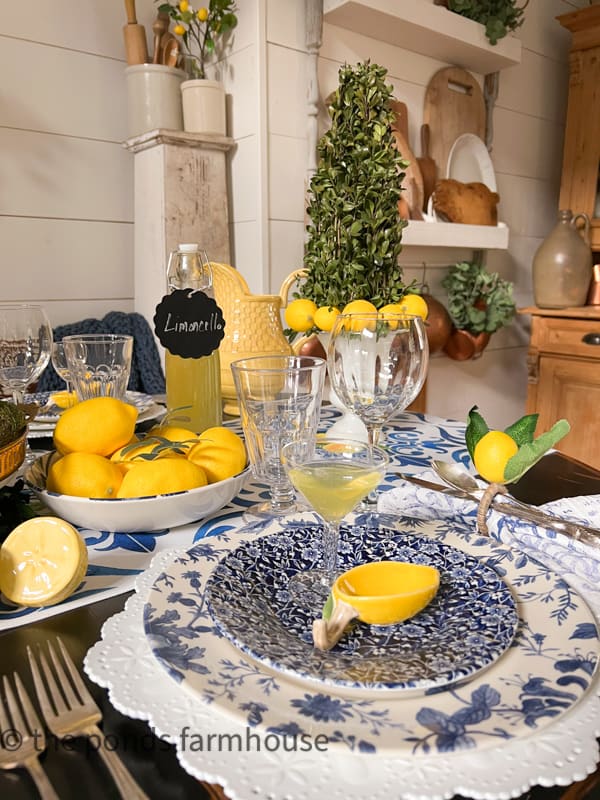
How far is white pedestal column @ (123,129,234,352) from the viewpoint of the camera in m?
1.87

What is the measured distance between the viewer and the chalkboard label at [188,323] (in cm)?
91

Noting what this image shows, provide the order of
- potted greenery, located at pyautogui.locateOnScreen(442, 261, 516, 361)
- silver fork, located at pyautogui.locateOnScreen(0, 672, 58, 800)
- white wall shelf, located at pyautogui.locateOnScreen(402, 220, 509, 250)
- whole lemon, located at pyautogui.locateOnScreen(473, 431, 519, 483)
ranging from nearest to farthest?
silver fork, located at pyautogui.locateOnScreen(0, 672, 58, 800) < whole lemon, located at pyautogui.locateOnScreen(473, 431, 519, 483) < white wall shelf, located at pyautogui.locateOnScreen(402, 220, 509, 250) < potted greenery, located at pyautogui.locateOnScreen(442, 261, 516, 361)

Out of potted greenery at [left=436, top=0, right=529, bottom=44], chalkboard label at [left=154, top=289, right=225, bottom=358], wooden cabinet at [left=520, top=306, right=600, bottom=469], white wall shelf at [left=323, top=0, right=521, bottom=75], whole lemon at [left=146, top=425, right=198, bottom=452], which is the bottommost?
wooden cabinet at [left=520, top=306, right=600, bottom=469]

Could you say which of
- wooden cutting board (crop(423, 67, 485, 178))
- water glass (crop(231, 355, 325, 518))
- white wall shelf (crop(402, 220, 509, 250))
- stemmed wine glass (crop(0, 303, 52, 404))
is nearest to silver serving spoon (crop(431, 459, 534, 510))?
water glass (crop(231, 355, 325, 518))

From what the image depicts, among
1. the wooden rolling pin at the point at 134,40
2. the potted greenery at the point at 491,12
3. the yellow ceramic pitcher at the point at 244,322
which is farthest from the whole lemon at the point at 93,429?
the potted greenery at the point at 491,12

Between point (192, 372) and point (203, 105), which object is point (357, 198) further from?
point (203, 105)

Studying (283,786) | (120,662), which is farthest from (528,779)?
(120,662)

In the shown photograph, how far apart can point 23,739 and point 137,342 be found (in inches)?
66.5

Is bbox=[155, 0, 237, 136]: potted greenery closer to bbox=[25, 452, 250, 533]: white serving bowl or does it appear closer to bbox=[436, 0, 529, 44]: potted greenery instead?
bbox=[436, 0, 529, 44]: potted greenery

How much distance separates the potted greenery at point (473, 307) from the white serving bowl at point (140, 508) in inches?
78.1

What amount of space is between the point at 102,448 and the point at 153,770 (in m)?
0.45

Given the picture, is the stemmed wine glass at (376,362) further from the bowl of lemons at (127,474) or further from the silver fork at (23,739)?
the silver fork at (23,739)

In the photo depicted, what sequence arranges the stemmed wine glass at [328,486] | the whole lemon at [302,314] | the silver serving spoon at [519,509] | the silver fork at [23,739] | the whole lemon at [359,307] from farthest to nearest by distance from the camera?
the whole lemon at [302,314] < the whole lemon at [359,307] < the silver serving spoon at [519,509] < the stemmed wine glass at [328,486] < the silver fork at [23,739]

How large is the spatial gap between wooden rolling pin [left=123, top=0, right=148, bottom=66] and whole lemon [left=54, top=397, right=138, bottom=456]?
62.4 inches
